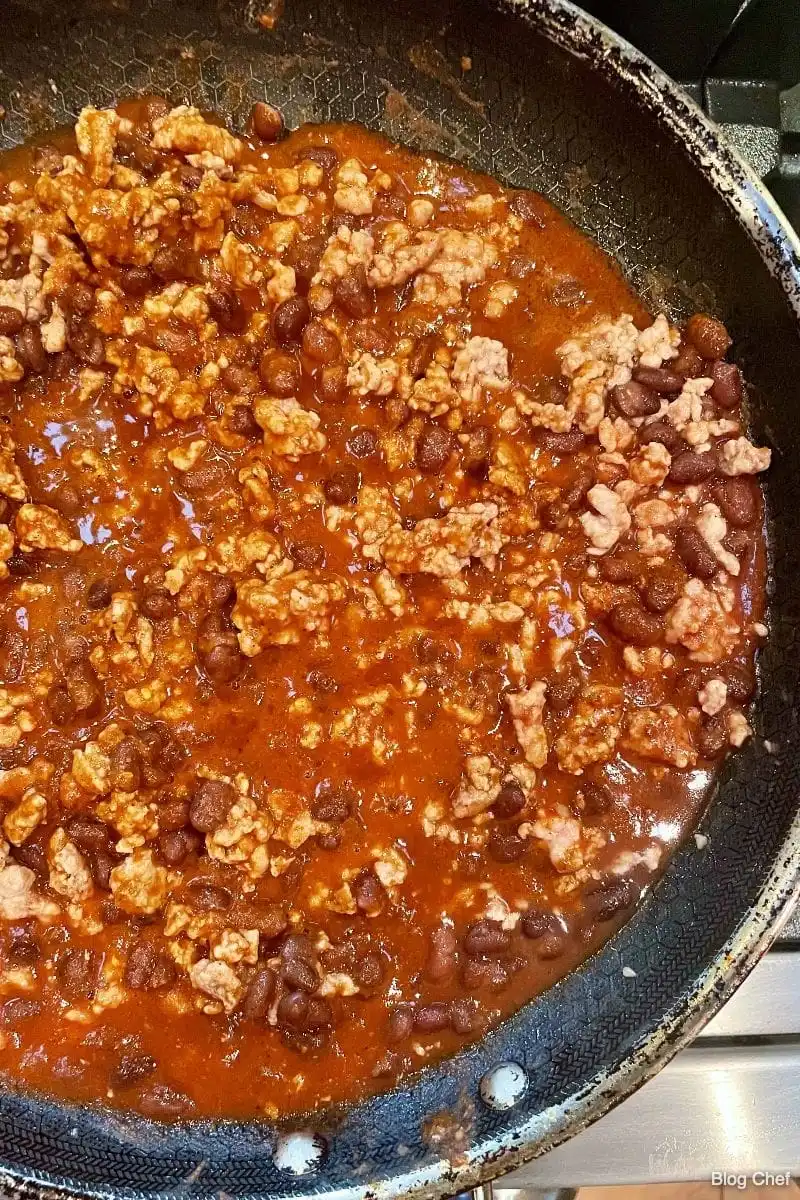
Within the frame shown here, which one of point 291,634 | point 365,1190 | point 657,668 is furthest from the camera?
point 657,668

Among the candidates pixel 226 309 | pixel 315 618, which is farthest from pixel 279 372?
pixel 315 618

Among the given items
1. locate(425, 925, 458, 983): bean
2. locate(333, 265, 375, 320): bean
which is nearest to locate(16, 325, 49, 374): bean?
locate(333, 265, 375, 320): bean

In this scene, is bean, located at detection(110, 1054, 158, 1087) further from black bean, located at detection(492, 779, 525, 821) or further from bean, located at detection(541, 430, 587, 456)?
bean, located at detection(541, 430, 587, 456)

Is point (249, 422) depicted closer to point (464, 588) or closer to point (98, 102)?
point (464, 588)

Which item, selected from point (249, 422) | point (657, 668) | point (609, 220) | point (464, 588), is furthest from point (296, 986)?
point (609, 220)

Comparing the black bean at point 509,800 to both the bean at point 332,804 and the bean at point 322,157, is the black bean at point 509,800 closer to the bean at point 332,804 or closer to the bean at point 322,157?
the bean at point 332,804
